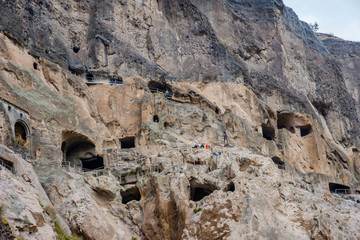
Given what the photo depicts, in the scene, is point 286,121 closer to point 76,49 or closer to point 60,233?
point 76,49

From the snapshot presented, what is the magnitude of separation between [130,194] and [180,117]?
853 centimetres

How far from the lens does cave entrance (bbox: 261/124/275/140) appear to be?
47.8 metres

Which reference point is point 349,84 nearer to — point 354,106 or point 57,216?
point 354,106

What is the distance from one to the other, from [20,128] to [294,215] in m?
16.4

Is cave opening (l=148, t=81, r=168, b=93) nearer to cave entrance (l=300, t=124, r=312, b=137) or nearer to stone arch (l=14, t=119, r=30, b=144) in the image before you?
cave entrance (l=300, t=124, r=312, b=137)

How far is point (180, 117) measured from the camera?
41000mm

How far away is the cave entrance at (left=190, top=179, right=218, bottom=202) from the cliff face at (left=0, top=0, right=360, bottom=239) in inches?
3.3

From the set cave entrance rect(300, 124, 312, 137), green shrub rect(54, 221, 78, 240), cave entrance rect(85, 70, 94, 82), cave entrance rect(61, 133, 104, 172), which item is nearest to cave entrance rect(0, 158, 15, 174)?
green shrub rect(54, 221, 78, 240)

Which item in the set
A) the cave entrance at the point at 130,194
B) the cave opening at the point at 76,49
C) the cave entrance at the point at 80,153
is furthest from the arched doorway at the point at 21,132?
the cave opening at the point at 76,49

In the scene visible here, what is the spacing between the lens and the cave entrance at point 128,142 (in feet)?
131

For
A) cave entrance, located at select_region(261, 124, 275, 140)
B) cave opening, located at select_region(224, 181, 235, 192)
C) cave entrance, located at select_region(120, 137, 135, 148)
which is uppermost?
cave entrance, located at select_region(261, 124, 275, 140)

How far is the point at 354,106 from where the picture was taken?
6012 centimetres

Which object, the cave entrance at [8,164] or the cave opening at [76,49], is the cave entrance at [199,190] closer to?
the cave entrance at [8,164]

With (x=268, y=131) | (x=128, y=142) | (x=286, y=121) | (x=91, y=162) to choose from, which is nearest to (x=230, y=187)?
(x=128, y=142)
